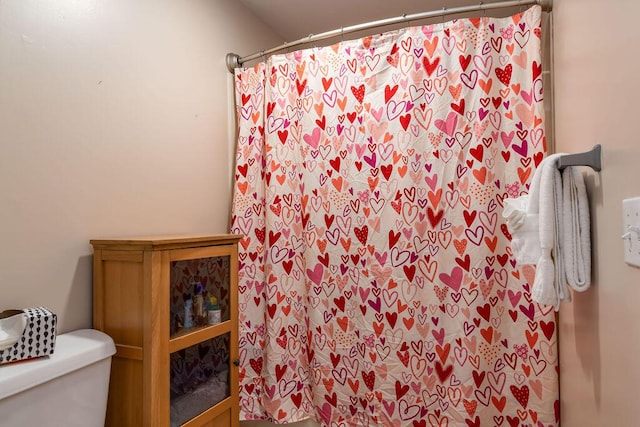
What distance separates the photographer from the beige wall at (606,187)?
0.68 m

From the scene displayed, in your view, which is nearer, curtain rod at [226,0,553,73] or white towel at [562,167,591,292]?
white towel at [562,167,591,292]

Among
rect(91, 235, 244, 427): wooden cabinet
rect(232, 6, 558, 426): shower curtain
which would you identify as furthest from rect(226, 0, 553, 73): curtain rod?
rect(91, 235, 244, 427): wooden cabinet

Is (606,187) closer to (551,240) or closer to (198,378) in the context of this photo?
(551,240)

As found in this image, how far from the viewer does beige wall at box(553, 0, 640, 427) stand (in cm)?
68

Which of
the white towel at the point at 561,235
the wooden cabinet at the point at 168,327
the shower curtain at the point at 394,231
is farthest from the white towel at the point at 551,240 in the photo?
the wooden cabinet at the point at 168,327

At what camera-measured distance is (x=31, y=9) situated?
1002 mm

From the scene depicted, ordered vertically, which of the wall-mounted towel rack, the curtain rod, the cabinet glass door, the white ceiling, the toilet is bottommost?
the cabinet glass door

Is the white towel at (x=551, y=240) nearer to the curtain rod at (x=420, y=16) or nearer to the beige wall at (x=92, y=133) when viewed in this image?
the curtain rod at (x=420, y=16)

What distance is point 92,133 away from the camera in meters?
1.16

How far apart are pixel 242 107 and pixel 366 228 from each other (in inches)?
34.8

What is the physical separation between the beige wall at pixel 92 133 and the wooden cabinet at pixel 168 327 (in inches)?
5.4

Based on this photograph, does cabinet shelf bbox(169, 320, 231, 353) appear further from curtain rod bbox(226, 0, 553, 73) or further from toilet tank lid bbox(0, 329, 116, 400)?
curtain rod bbox(226, 0, 553, 73)

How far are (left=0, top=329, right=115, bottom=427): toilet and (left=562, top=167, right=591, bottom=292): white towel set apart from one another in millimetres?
1243

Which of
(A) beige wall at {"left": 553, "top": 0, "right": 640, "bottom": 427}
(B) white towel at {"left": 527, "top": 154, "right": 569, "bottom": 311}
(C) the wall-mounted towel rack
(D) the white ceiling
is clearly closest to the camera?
(A) beige wall at {"left": 553, "top": 0, "right": 640, "bottom": 427}
